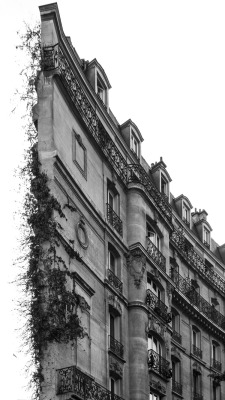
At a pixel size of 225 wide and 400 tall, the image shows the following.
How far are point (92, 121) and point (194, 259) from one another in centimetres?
1546

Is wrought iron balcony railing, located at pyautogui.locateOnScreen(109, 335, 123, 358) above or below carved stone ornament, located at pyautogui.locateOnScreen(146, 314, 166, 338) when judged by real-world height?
below

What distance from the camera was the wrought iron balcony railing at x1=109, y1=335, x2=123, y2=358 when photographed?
119ft

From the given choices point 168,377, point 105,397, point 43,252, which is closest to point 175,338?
point 168,377

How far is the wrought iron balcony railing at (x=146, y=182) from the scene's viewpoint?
40844mm

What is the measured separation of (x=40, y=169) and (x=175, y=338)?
1569 centimetres

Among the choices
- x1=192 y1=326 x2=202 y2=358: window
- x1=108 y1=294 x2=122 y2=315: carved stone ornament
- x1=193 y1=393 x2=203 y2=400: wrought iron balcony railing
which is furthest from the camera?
x1=192 y1=326 x2=202 y2=358: window

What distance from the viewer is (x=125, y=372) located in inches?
1462

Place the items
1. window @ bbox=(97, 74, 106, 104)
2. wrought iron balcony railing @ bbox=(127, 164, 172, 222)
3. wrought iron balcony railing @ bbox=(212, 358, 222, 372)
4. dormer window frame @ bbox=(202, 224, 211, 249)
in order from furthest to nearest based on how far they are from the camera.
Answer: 1. dormer window frame @ bbox=(202, 224, 211, 249)
2. wrought iron balcony railing @ bbox=(212, 358, 222, 372)
3. wrought iron balcony railing @ bbox=(127, 164, 172, 222)
4. window @ bbox=(97, 74, 106, 104)

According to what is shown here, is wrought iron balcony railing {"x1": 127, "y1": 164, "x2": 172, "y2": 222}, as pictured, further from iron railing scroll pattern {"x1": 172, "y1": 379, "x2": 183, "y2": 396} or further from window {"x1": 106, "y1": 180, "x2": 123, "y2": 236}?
iron railing scroll pattern {"x1": 172, "y1": 379, "x2": 183, "y2": 396}

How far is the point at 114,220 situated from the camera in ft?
127

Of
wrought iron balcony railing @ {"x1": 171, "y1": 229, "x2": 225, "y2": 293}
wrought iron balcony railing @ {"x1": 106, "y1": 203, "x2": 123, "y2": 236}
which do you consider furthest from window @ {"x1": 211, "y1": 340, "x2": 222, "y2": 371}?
wrought iron balcony railing @ {"x1": 106, "y1": 203, "x2": 123, "y2": 236}

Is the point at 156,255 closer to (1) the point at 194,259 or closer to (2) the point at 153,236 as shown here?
(2) the point at 153,236

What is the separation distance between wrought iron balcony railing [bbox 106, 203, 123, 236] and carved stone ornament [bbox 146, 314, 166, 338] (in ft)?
12.2

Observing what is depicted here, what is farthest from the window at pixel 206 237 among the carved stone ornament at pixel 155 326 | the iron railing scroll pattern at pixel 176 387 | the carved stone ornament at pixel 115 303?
the carved stone ornament at pixel 115 303
